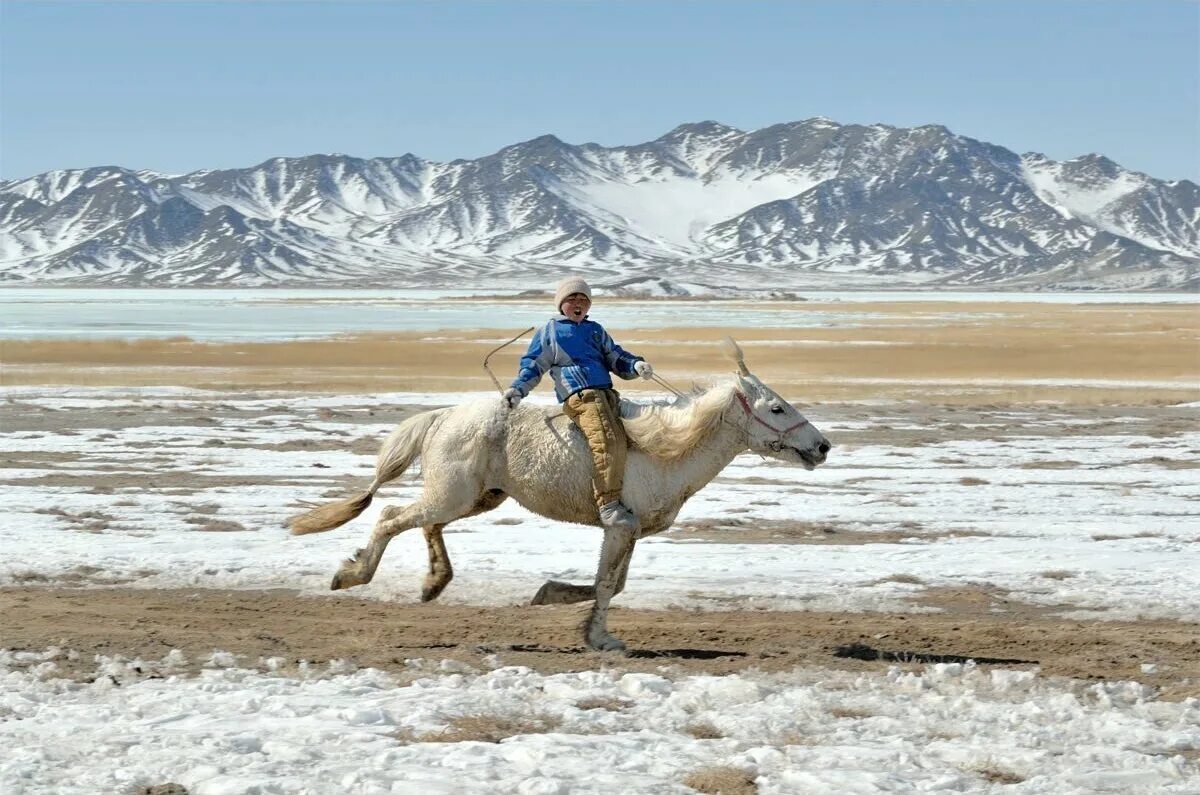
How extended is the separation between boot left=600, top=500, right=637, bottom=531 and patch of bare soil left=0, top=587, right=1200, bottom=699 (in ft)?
2.41

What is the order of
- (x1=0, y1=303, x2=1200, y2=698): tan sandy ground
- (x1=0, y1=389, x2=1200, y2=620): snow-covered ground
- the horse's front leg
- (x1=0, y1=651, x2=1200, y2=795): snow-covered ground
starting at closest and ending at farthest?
(x1=0, y1=651, x2=1200, y2=795): snow-covered ground, (x1=0, y1=303, x2=1200, y2=698): tan sandy ground, the horse's front leg, (x1=0, y1=389, x2=1200, y2=620): snow-covered ground

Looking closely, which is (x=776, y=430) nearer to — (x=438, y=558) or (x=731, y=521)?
(x=438, y=558)

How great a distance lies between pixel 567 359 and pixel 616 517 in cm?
99

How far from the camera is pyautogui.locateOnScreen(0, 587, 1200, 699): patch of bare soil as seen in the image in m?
8.14

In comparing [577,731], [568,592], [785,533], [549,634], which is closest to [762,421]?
[568,592]

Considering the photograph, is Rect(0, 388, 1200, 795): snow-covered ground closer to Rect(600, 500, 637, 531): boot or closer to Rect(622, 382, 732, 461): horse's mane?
Rect(600, 500, 637, 531): boot

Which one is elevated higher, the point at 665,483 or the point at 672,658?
the point at 665,483

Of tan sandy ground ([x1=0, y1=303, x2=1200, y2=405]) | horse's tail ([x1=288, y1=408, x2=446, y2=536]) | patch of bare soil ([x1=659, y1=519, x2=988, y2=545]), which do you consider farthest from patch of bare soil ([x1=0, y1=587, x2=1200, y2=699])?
tan sandy ground ([x1=0, y1=303, x2=1200, y2=405])

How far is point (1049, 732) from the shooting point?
668cm

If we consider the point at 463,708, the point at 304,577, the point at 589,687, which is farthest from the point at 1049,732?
the point at 304,577

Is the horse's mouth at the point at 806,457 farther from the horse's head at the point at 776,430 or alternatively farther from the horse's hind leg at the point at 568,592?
the horse's hind leg at the point at 568,592

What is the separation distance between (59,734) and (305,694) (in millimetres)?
1219

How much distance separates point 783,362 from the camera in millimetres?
42219

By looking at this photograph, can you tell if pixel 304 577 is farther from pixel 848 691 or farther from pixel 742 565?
pixel 848 691
